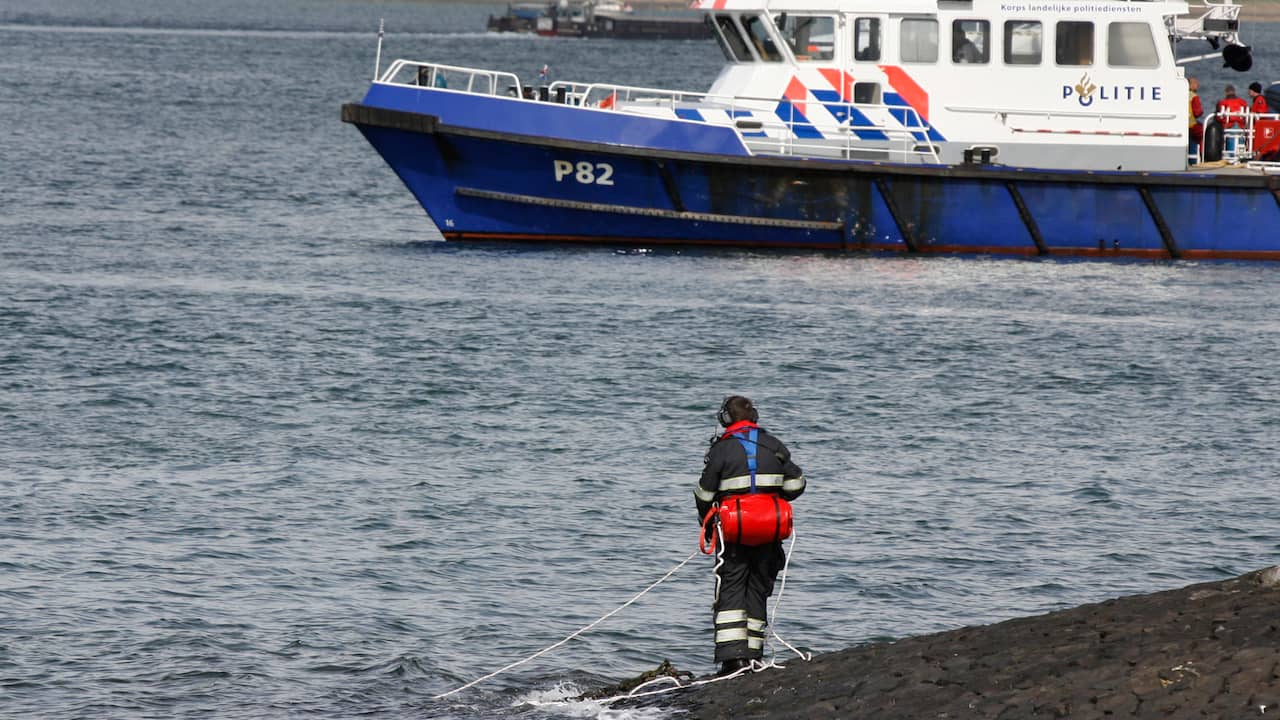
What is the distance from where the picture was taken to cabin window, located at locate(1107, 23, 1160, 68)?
25594 mm

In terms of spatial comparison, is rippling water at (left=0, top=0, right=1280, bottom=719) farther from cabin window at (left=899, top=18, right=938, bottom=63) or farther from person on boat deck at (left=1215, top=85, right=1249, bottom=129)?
cabin window at (left=899, top=18, right=938, bottom=63)

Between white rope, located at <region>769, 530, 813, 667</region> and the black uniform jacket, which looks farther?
white rope, located at <region>769, 530, 813, 667</region>

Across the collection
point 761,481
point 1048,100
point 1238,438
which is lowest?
point 1238,438

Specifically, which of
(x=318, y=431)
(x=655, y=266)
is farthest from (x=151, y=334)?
(x=655, y=266)

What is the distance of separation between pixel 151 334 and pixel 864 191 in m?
Answer: 9.71

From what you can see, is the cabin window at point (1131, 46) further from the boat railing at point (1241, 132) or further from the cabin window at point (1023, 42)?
the boat railing at point (1241, 132)

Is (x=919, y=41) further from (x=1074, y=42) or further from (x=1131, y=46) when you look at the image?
(x=1131, y=46)

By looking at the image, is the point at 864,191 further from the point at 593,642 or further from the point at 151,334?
the point at 593,642

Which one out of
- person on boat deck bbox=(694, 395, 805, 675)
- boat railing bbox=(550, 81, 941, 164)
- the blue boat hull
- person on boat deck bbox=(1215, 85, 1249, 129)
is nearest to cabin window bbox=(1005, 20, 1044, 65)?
boat railing bbox=(550, 81, 941, 164)

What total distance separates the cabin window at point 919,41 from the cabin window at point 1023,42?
103cm

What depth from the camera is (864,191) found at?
2547 cm

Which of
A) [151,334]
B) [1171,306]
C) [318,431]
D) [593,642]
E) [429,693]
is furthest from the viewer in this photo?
[1171,306]

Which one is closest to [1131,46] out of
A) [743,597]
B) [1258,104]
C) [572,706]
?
[1258,104]

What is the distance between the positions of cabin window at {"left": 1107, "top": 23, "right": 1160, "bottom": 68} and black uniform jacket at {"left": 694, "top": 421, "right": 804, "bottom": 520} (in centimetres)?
1760
